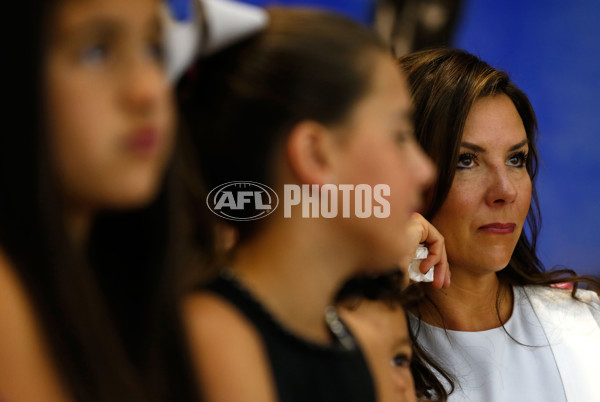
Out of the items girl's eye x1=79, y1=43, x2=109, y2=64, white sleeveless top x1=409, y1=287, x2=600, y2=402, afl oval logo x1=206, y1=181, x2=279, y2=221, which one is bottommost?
white sleeveless top x1=409, y1=287, x2=600, y2=402

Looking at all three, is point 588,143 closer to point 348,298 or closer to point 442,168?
point 442,168

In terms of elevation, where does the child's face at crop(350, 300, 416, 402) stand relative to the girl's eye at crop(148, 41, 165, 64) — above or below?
below

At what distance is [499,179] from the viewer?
1123 millimetres

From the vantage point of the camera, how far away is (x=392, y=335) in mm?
658

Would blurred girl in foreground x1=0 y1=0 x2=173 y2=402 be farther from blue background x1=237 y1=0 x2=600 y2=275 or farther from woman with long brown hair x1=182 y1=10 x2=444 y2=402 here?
blue background x1=237 y1=0 x2=600 y2=275

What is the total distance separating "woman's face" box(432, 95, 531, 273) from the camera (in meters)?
1.13

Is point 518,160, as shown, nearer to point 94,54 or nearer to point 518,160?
point 518,160

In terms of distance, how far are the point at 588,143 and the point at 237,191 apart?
1.70m

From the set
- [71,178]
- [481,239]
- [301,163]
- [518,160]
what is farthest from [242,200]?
[518,160]

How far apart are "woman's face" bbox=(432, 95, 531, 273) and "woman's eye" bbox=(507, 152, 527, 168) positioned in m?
0.03

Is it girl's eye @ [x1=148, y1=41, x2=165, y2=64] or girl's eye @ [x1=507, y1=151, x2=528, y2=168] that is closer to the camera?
girl's eye @ [x1=148, y1=41, x2=165, y2=64]

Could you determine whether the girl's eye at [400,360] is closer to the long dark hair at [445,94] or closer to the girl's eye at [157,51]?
the girl's eye at [157,51]

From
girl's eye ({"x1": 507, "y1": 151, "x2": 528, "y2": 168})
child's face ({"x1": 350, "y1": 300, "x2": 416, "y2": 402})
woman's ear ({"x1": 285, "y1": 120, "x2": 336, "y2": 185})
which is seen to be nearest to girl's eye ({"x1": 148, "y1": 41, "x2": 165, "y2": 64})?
woman's ear ({"x1": 285, "y1": 120, "x2": 336, "y2": 185})

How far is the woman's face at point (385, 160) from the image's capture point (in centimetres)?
52
